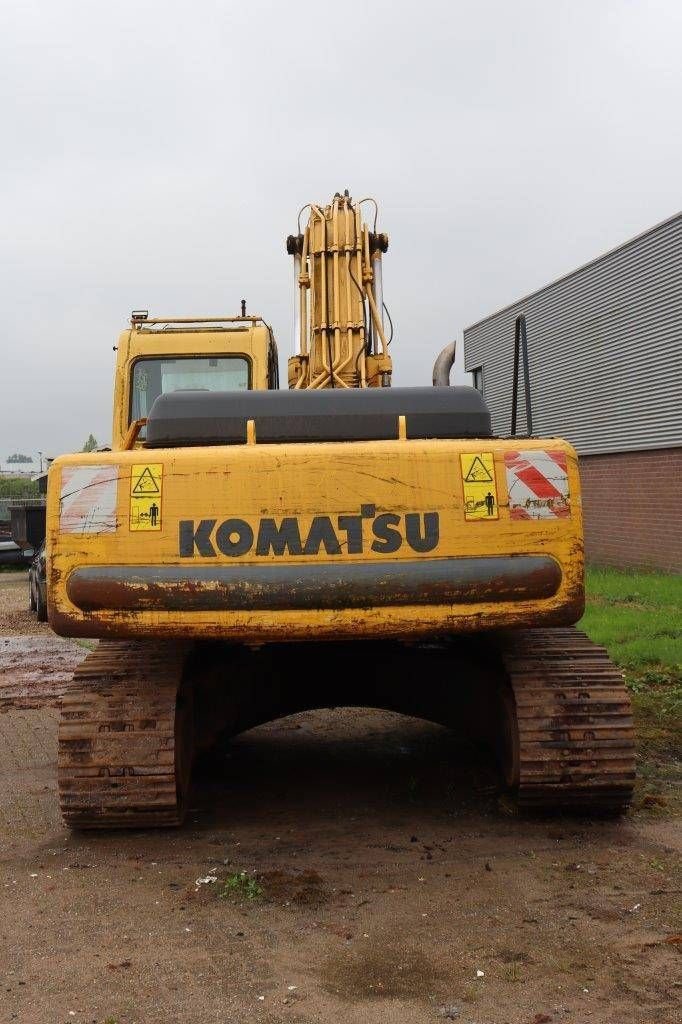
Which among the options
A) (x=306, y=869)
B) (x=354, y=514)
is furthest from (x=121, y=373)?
(x=306, y=869)

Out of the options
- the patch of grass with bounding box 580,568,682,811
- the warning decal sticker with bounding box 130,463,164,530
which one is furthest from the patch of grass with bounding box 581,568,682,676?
the warning decal sticker with bounding box 130,463,164,530

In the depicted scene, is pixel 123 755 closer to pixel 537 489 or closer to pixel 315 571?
pixel 315 571

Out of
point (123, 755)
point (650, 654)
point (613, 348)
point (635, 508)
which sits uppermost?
point (613, 348)

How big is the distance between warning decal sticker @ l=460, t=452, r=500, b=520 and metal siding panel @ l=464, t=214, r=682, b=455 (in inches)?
513

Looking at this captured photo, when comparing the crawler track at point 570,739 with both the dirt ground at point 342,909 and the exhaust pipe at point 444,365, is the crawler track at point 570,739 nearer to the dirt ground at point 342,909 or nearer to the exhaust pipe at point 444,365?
the dirt ground at point 342,909

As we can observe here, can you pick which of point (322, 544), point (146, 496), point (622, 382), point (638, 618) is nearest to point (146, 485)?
point (146, 496)

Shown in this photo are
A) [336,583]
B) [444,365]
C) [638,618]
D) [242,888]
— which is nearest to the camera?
[242,888]

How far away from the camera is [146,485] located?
4.25 metres

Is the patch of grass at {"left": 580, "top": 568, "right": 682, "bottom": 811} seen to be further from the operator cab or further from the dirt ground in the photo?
the operator cab

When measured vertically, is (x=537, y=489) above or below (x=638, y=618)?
above

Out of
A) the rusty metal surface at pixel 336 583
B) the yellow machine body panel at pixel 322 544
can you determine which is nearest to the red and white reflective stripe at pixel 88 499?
the yellow machine body panel at pixel 322 544

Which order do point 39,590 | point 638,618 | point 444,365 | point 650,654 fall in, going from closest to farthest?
1. point 444,365
2. point 650,654
3. point 638,618
4. point 39,590

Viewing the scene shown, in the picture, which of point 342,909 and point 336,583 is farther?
point 336,583

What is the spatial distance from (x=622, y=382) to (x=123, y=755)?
15621mm
